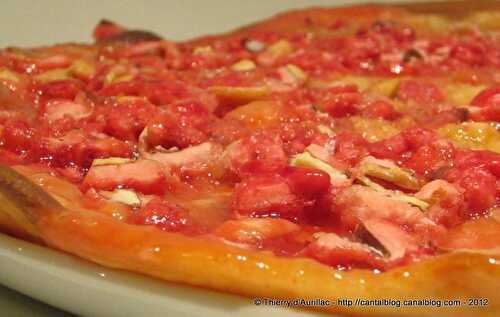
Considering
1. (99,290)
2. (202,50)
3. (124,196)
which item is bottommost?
(99,290)

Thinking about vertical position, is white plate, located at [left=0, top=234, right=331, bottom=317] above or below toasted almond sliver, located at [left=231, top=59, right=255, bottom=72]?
below

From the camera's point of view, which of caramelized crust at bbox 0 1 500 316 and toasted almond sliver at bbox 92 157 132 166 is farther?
→ toasted almond sliver at bbox 92 157 132 166

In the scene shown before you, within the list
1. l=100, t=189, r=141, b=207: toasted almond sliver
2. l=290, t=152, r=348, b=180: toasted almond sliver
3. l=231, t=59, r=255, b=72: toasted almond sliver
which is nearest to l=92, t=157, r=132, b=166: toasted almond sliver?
l=100, t=189, r=141, b=207: toasted almond sliver

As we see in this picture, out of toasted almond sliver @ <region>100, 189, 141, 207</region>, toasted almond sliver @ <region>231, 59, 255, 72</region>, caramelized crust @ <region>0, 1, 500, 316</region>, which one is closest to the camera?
caramelized crust @ <region>0, 1, 500, 316</region>

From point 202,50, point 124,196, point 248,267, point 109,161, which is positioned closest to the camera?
point 248,267

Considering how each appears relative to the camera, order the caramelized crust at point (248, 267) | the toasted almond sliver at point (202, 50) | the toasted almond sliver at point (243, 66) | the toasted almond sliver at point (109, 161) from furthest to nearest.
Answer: the toasted almond sliver at point (202, 50) → the toasted almond sliver at point (243, 66) → the toasted almond sliver at point (109, 161) → the caramelized crust at point (248, 267)

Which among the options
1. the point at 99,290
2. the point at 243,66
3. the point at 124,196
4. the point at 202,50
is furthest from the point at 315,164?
the point at 202,50

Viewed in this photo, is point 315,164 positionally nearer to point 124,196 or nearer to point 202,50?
point 124,196

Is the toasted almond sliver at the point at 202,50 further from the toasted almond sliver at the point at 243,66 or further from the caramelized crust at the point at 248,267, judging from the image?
the caramelized crust at the point at 248,267

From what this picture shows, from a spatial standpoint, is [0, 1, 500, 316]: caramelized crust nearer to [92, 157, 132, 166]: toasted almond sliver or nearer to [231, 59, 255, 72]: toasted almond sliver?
[92, 157, 132, 166]: toasted almond sliver

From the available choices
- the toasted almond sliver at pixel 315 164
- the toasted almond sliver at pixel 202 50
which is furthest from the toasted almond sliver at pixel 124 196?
the toasted almond sliver at pixel 202 50
